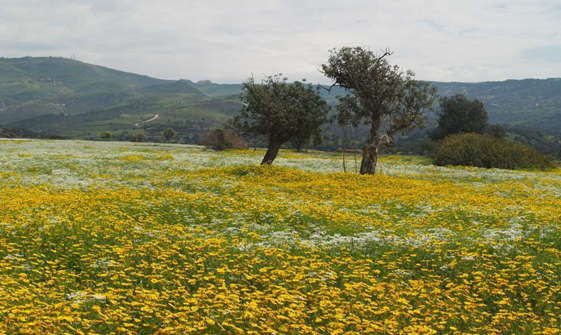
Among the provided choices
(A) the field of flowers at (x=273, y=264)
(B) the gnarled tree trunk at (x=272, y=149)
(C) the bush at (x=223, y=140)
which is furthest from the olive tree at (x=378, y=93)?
(C) the bush at (x=223, y=140)

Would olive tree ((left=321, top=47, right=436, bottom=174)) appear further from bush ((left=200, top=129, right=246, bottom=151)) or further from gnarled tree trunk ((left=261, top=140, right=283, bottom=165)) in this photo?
bush ((left=200, top=129, right=246, bottom=151))

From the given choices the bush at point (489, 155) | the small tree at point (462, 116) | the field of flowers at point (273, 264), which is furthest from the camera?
the small tree at point (462, 116)

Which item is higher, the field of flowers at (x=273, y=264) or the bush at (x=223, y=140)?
the bush at (x=223, y=140)

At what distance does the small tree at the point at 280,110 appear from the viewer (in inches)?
1475

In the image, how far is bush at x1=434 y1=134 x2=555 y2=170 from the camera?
4922 centimetres

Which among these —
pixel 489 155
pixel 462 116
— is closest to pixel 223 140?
pixel 489 155

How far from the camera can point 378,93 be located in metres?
35.6

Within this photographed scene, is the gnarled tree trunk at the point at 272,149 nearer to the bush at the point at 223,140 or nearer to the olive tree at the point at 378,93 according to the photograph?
the olive tree at the point at 378,93

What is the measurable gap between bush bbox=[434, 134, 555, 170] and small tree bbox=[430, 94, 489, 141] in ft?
105

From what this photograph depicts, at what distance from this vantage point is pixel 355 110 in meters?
38.2

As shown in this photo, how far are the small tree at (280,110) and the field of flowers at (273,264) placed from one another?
16387mm

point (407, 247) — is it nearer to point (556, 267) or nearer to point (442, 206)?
point (556, 267)

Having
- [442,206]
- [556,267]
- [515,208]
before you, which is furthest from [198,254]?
[515,208]

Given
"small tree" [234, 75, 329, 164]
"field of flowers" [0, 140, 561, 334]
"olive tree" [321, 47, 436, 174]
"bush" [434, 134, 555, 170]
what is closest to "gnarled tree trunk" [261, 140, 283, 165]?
"small tree" [234, 75, 329, 164]
